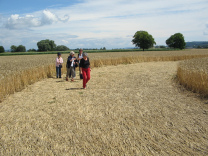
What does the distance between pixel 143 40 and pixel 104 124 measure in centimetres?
9442

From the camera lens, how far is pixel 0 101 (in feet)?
28.1

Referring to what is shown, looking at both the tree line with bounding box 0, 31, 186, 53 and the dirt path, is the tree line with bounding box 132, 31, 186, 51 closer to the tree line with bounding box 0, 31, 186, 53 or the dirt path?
the tree line with bounding box 0, 31, 186, 53

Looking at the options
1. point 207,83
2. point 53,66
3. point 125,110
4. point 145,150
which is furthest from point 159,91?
point 53,66

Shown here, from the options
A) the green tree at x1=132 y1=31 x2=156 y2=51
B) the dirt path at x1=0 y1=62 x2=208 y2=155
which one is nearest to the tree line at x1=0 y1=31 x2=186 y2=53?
the green tree at x1=132 y1=31 x2=156 y2=51

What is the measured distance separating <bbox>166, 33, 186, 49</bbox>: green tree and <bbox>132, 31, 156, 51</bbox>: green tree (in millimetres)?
16056

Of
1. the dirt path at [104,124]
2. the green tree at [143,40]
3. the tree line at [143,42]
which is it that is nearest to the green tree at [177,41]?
the tree line at [143,42]

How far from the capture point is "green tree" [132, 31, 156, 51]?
314 ft

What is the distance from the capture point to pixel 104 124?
5.82 metres

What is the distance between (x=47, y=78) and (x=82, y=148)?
443 inches

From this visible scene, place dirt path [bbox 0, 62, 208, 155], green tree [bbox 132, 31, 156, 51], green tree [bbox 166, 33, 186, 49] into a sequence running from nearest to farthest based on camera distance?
dirt path [bbox 0, 62, 208, 155] < green tree [bbox 132, 31, 156, 51] < green tree [bbox 166, 33, 186, 49]

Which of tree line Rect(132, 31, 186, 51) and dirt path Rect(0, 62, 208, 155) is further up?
tree line Rect(132, 31, 186, 51)

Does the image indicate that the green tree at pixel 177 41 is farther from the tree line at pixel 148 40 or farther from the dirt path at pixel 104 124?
the dirt path at pixel 104 124

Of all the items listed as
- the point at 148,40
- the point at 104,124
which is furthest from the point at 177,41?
the point at 104,124

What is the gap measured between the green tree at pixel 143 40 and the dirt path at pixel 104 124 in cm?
8970
